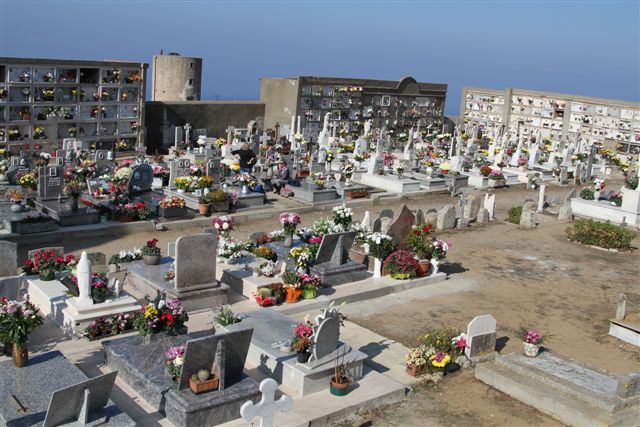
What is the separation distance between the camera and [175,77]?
38.5 meters

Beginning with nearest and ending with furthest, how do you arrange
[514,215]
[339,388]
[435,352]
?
1. [339,388]
2. [435,352]
3. [514,215]

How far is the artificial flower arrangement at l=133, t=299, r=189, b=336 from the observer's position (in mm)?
10789

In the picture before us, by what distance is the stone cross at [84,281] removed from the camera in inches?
468

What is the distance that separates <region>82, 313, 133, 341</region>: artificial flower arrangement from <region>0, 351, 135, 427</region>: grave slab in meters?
1.37

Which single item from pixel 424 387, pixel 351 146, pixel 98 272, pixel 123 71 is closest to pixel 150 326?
pixel 98 272

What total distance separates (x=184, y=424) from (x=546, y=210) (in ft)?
64.4

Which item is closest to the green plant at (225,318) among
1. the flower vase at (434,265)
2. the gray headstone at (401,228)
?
the gray headstone at (401,228)

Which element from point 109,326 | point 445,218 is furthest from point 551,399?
point 445,218

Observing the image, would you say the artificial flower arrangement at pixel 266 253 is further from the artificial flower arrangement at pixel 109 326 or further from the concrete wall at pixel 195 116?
the concrete wall at pixel 195 116

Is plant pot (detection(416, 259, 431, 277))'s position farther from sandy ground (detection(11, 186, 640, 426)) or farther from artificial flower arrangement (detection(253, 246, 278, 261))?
artificial flower arrangement (detection(253, 246, 278, 261))

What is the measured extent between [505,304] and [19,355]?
993cm

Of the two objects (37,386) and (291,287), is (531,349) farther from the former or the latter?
(37,386)

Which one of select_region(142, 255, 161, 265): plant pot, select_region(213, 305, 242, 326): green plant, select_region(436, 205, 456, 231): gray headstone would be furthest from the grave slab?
select_region(436, 205, 456, 231): gray headstone

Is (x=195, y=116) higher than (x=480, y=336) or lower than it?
higher
